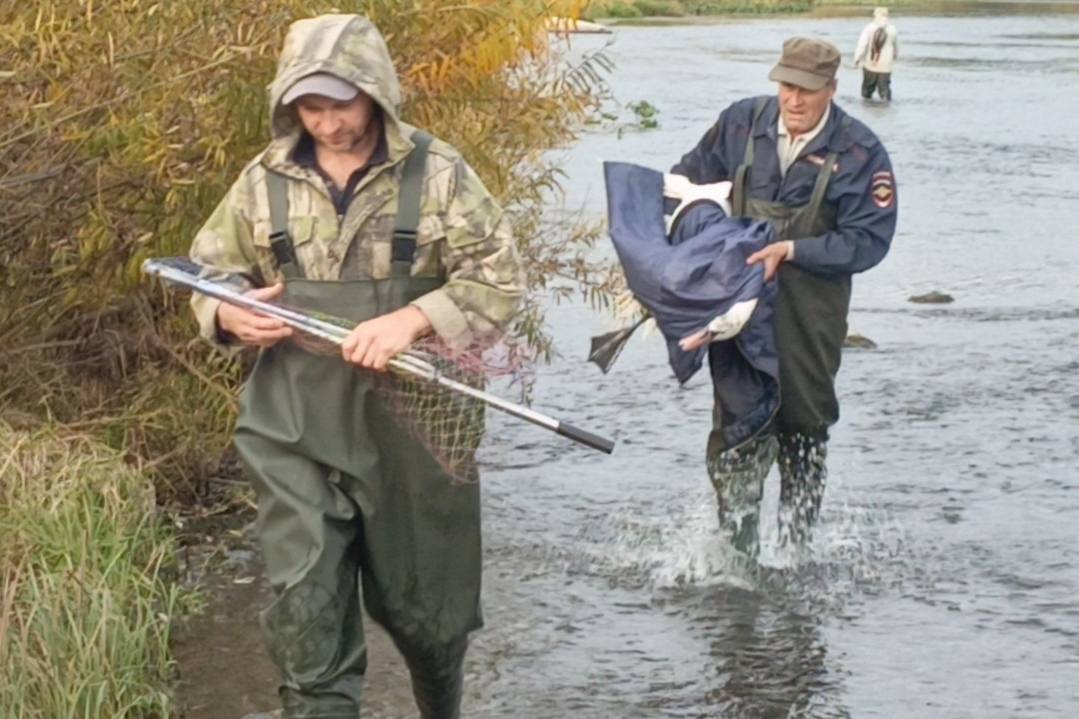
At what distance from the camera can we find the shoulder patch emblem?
7.29 m

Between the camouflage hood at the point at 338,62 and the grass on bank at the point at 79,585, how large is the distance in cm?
137

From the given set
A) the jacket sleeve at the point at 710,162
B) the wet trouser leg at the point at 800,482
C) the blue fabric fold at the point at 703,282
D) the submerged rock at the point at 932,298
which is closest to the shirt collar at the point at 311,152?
the blue fabric fold at the point at 703,282

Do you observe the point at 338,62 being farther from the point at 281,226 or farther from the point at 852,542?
the point at 852,542

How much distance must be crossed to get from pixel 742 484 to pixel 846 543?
2.40 feet

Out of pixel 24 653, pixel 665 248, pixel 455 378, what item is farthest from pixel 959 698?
pixel 24 653

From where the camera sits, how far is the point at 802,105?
722 cm

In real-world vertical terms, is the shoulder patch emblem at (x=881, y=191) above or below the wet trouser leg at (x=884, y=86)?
above

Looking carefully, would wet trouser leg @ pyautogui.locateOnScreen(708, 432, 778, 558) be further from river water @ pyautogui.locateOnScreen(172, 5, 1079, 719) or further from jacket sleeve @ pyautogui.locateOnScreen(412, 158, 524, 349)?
jacket sleeve @ pyautogui.locateOnScreen(412, 158, 524, 349)

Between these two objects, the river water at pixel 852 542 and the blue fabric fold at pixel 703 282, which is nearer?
the river water at pixel 852 542

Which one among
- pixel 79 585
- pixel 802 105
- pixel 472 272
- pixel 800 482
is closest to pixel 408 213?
pixel 472 272

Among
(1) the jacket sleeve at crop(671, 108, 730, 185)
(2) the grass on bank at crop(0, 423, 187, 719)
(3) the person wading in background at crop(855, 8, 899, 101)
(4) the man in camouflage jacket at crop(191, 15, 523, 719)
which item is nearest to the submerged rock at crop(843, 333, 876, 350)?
(1) the jacket sleeve at crop(671, 108, 730, 185)

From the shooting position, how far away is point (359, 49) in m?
5.03

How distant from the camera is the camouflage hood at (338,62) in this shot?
16.4 ft

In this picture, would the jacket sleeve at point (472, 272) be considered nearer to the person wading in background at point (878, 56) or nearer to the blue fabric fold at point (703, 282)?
the blue fabric fold at point (703, 282)
